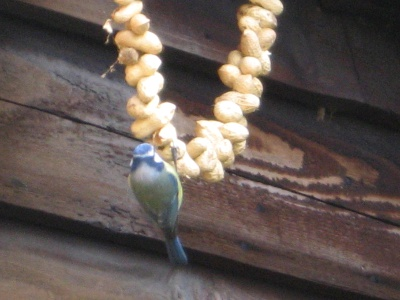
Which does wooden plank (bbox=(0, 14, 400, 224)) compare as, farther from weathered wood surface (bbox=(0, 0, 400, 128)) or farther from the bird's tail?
the bird's tail

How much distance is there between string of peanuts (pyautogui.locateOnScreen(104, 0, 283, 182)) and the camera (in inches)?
44.1

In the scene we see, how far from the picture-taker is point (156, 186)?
43.7 inches

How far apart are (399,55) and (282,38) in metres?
0.19

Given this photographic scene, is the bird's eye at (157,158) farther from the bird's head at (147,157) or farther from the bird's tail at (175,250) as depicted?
the bird's tail at (175,250)

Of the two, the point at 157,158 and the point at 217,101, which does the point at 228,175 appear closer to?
the point at 217,101

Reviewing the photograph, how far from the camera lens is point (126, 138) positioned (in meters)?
1.32

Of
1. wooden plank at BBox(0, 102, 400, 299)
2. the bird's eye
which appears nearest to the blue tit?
the bird's eye

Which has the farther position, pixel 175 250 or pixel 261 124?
pixel 261 124

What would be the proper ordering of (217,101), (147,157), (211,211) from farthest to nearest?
(211,211), (217,101), (147,157)

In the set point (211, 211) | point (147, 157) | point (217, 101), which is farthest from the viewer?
point (211, 211)

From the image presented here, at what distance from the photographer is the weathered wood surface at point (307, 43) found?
52.0 inches

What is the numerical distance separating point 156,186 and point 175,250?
11cm

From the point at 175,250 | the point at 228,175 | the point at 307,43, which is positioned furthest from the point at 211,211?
the point at 307,43

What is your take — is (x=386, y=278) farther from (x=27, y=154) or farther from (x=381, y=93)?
(x=27, y=154)
